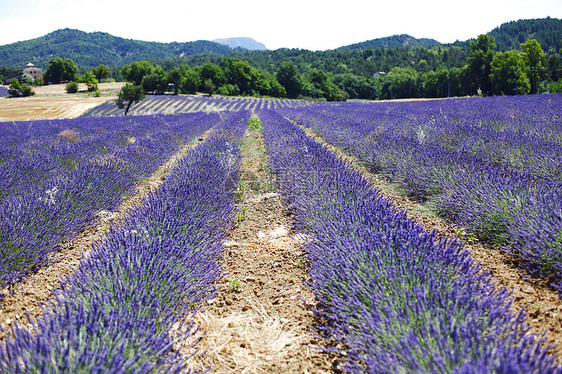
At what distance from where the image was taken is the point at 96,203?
3.94 m

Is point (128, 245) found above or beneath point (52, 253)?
above

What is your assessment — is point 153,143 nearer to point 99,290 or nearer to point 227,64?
point 99,290

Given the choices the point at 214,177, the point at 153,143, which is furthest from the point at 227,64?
the point at 214,177

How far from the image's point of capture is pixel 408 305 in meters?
1.43

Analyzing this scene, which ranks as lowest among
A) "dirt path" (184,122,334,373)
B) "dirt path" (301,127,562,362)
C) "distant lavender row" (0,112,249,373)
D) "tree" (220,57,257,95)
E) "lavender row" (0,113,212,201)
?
"dirt path" (184,122,334,373)

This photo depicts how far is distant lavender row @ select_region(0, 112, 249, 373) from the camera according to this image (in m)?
1.27

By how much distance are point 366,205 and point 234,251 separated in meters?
1.29

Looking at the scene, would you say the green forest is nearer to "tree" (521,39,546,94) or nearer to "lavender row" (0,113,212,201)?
"tree" (521,39,546,94)

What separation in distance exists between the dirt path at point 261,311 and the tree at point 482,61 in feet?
135

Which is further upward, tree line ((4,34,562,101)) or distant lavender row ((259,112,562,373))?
tree line ((4,34,562,101))

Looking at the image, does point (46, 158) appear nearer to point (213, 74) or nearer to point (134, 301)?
point (134, 301)

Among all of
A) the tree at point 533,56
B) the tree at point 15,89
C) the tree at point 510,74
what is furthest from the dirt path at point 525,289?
the tree at point 15,89

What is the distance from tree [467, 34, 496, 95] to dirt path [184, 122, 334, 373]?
4119 centimetres

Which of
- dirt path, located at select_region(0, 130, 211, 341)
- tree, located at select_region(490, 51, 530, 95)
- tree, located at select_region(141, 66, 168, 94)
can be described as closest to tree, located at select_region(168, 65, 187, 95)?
tree, located at select_region(141, 66, 168, 94)
